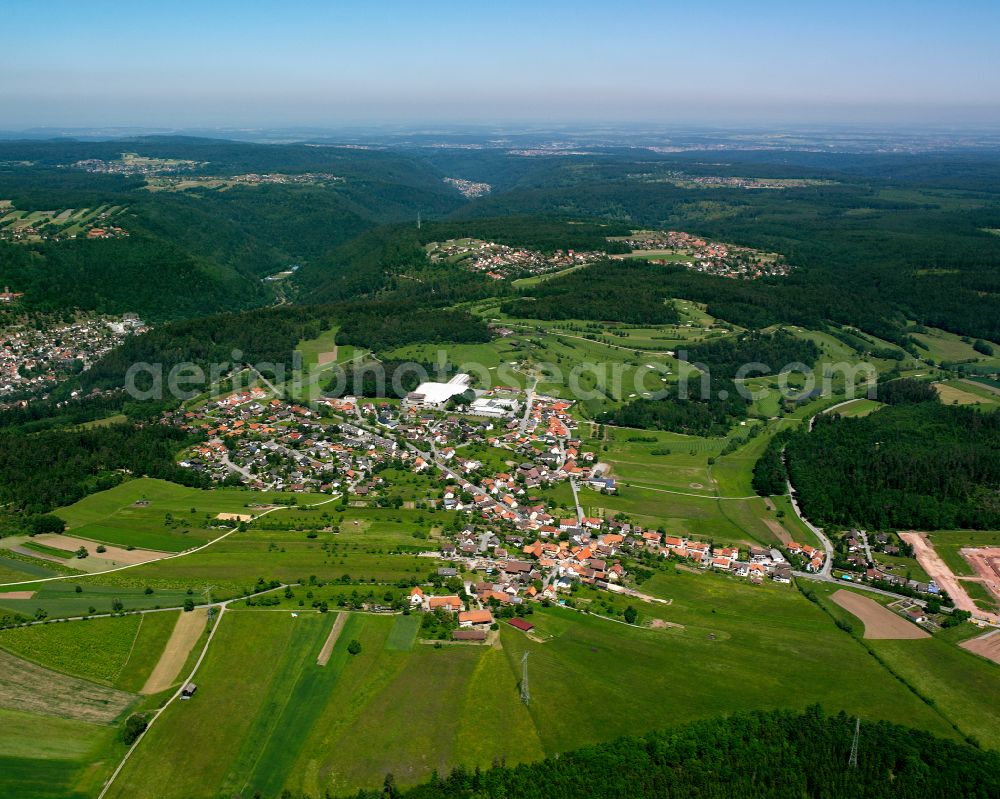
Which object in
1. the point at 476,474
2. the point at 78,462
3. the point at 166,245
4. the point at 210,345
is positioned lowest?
the point at 476,474

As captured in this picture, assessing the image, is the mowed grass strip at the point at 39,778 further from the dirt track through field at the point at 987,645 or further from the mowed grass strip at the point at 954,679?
the dirt track through field at the point at 987,645

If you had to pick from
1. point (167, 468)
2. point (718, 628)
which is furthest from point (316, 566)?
point (718, 628)

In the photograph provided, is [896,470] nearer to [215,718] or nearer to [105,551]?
[215,718]

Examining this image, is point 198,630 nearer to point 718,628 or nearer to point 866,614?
point 718,628

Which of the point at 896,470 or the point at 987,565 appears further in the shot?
the point at 896,470

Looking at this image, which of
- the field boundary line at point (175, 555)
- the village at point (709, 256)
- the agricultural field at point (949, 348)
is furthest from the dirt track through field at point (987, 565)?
the village at point (709, 256)

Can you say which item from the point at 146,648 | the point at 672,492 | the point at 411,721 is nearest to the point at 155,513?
the point at 146,648
